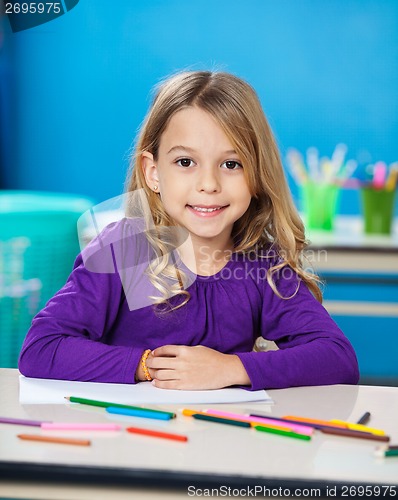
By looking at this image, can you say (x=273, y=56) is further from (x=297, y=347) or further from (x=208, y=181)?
(x=297, y=347)

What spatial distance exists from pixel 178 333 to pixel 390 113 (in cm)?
284

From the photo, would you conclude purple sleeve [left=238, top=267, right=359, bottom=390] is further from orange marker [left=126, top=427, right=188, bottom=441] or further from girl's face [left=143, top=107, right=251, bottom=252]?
orange marker [left=126, top=427, right=188, bottom=441]

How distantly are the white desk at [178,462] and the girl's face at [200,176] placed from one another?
20.1 inches

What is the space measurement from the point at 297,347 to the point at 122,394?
1.02ft

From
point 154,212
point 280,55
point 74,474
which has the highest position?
point 280,55

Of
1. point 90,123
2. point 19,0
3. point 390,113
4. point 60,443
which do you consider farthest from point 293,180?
point 60,443

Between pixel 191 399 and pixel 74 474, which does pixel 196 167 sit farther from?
pixel 74 474

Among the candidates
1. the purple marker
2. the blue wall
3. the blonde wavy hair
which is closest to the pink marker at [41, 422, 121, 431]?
the purple marker

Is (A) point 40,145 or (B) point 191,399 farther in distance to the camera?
(A) point 40,145

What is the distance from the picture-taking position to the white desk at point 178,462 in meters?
0.89

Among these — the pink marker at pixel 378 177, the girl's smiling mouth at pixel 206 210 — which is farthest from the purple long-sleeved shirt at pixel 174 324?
the pink marker at pixel 378 177

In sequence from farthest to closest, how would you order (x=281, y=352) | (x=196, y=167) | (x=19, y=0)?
(x=19, y=0), (x=196, y=167), (x=281, y=352)

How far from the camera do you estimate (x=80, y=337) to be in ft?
4.59

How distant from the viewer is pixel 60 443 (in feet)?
3.19
